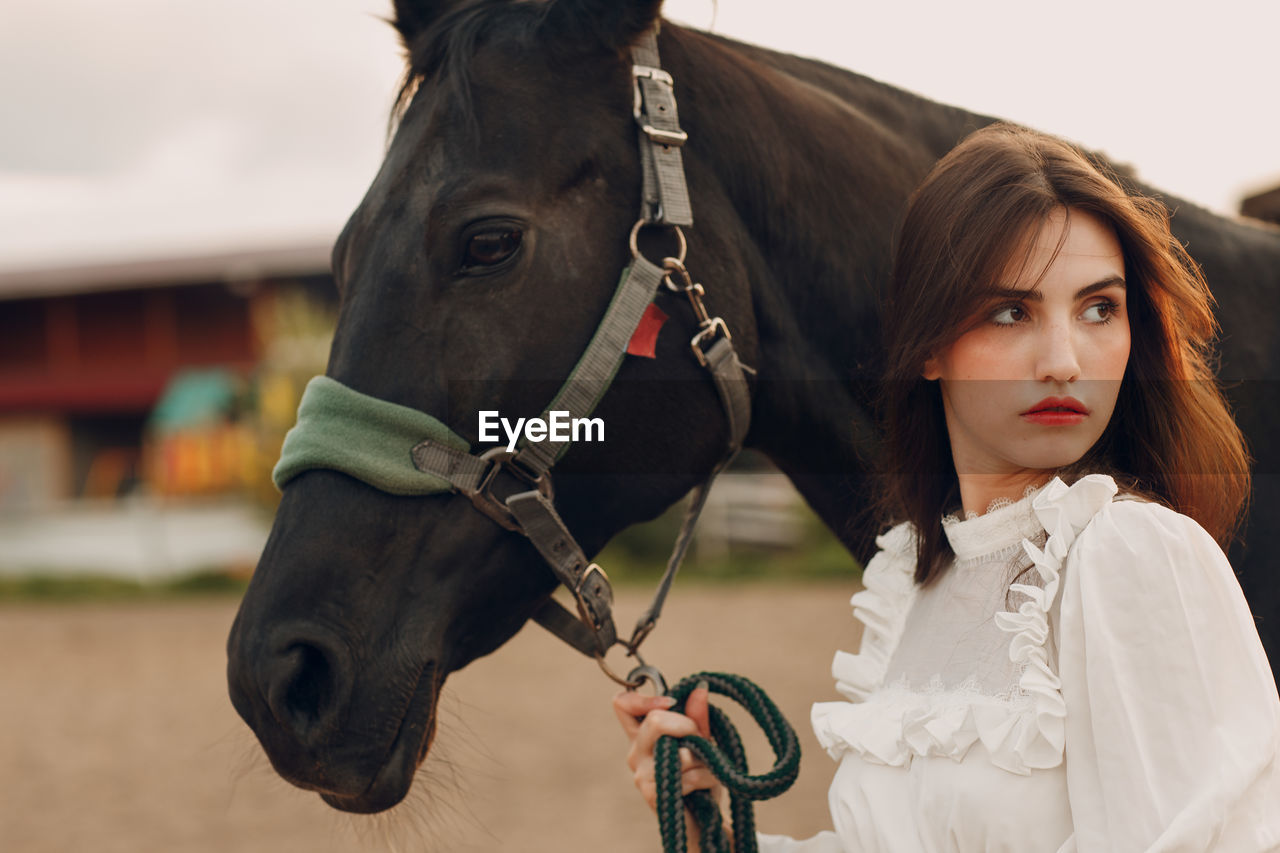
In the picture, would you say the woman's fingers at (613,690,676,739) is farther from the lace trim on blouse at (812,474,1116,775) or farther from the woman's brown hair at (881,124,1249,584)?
the woman's brown hair at (881,124,1249,584)

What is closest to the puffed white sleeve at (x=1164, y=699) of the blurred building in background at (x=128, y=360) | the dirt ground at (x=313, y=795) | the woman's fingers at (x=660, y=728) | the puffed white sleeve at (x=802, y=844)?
the puffed white sleeve at (x=802, y=844)

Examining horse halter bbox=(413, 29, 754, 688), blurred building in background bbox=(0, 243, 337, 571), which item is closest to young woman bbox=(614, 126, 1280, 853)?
horse halter bbox=(413, 29, 754, 688)

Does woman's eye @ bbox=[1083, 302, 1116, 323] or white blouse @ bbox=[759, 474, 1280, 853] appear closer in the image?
white blouse @ bbox=[759, 474, 1280, 853]

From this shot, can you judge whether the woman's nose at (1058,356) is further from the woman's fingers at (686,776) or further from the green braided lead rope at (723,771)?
the woman's fingers at (686,776)

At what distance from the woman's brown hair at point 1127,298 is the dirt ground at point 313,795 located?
3.39 feet

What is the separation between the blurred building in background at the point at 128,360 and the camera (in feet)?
55.8

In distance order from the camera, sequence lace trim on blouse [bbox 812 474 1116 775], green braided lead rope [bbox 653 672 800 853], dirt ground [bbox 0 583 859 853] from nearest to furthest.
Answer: lace trim on blouse [bbox 812 474 1116 775] < green braided lead rope [bbox 653 672 800 853] < dirt ground [bbox 0 583 859 853]

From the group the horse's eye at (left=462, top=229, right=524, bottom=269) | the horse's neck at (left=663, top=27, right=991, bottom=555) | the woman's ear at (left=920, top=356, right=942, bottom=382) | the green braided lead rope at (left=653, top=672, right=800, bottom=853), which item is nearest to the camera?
the woman's ear at (left=920, top=356, right=942, bottom=382)

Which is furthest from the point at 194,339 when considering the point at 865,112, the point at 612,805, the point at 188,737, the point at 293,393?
the point at 865,112

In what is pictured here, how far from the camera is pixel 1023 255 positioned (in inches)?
48.7

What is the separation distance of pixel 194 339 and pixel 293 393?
7472 mm

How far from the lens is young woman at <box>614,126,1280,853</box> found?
3.37ft

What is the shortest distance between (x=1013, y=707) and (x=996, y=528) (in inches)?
9.8

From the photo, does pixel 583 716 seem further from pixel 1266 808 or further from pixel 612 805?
pixel 1266 808
